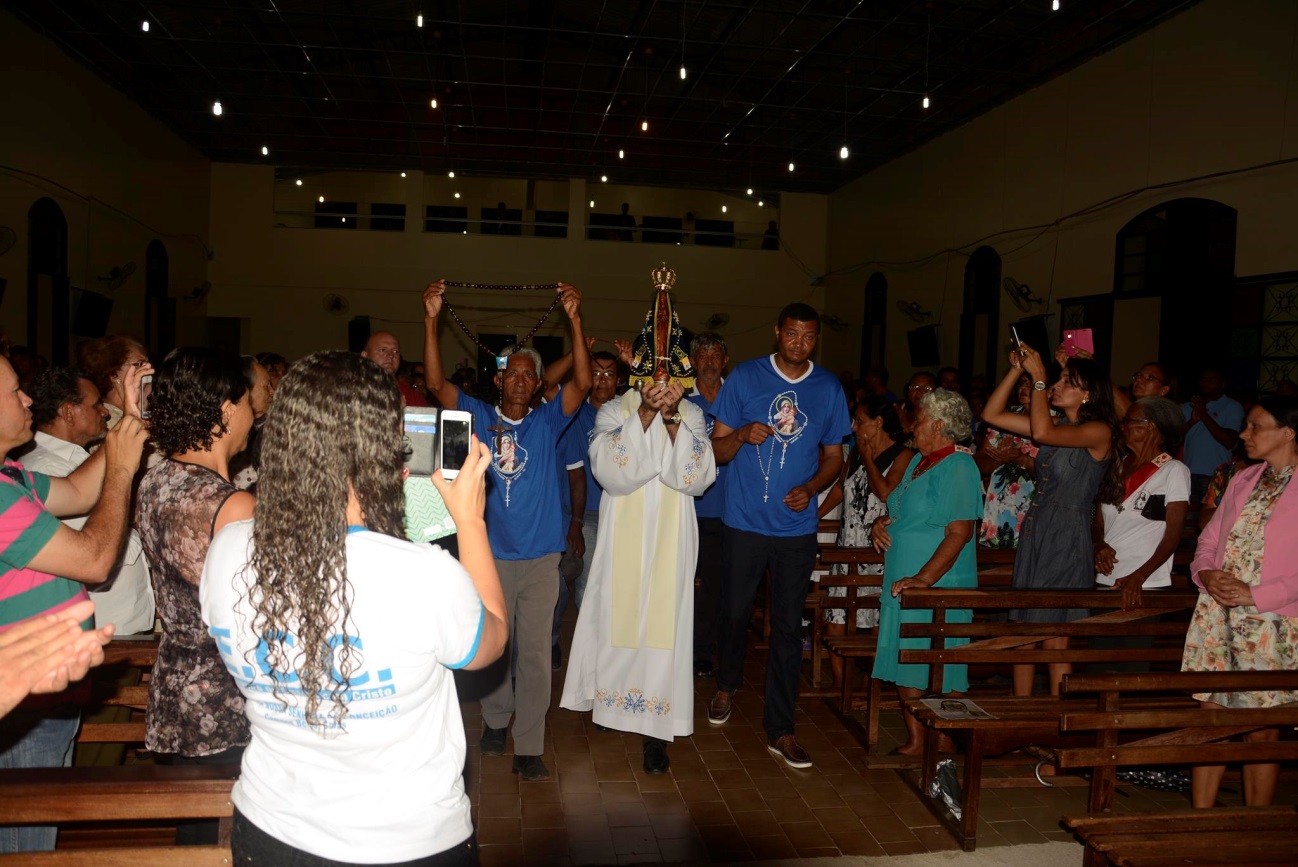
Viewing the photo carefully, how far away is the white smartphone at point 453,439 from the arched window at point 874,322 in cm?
1610

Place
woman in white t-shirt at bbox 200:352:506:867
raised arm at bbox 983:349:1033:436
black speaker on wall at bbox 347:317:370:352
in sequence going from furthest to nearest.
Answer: black speaker on wall at bbox 347:317:370:352
raised arm at bbox 983:349:1033:436
woman in white t-shirt at bbox 200:352:506:867

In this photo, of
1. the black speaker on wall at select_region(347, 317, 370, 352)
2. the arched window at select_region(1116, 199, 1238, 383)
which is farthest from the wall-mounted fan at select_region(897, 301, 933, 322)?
the black speaker on wall at select_region(347, 317, 370, 352)

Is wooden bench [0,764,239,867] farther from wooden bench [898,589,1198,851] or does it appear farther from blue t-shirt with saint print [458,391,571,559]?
wooden bench [898,589,1198,851]

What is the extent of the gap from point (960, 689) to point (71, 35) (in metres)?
13.6

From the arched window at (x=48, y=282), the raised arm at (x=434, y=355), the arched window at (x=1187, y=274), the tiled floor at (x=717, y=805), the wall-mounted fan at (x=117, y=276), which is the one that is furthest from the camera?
the wall-mounted fan at (x=117, y=276)

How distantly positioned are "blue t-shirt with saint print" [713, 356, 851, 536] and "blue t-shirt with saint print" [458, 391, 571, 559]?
3.12 ft

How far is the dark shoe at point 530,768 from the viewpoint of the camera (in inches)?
160

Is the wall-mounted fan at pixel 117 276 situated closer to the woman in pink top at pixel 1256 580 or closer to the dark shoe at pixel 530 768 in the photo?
the dark shoe at pixel 530 768

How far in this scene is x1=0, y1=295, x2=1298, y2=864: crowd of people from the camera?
1.61 m

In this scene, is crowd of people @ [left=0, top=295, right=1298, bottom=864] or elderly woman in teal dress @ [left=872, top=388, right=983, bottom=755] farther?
elderly woman in teal dress @ [left=872, top=388, right=983, bottom=755]

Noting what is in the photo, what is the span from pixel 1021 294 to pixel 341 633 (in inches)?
495

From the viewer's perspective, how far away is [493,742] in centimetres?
430

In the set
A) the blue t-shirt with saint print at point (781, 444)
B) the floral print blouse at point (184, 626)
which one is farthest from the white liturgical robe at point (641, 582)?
the floral print blouse at point (184, 626)

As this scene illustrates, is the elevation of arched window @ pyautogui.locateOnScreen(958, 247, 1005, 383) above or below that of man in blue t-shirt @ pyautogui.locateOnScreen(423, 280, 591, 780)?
above
